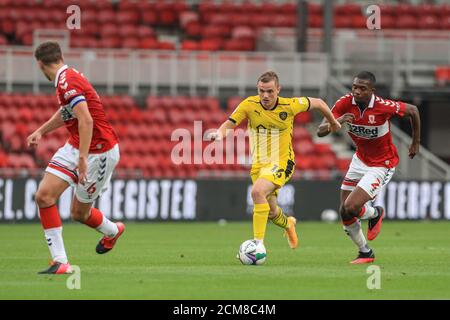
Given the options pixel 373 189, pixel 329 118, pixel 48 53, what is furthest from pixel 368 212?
pixel 48 53

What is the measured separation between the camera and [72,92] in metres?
11.9

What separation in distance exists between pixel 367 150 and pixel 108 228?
352 cm

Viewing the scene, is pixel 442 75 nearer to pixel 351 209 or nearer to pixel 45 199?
pixel 351 209

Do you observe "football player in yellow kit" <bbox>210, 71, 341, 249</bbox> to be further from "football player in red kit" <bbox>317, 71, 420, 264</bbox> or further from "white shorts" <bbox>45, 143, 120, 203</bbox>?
"white shorts" <bbox>45, 143, 120, 203</bbox>

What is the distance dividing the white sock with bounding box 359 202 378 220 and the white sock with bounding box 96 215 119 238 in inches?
122

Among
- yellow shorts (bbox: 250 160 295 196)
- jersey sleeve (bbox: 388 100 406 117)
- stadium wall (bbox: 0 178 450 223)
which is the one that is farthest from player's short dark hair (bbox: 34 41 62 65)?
stadium wall (bbox: 0 178 450 223)

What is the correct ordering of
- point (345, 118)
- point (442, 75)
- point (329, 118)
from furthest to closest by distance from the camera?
point (442, 75)
point (345, 118)
point (329, 118)

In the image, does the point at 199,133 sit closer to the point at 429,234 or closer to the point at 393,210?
the point at 393,210

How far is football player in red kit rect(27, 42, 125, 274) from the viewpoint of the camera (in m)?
11.8

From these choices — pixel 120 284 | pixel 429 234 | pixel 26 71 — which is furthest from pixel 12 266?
pixel 26 71

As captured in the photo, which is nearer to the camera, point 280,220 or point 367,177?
point 367,177

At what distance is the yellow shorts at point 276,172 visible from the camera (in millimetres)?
13672

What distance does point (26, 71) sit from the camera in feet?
95.6
